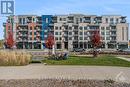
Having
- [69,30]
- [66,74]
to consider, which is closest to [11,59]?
[66,74]

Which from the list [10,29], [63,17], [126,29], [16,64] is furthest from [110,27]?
[16,64]

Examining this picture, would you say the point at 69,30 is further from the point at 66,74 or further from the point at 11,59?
the point at 66,74

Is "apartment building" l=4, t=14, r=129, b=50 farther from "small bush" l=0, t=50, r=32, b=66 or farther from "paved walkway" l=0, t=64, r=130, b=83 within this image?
"paved walkway" l=0, t=64, r=130, b=83

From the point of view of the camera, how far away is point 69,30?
125m

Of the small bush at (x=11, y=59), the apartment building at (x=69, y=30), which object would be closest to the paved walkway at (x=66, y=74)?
the small bush at (x=11, y=59)

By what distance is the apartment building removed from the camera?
4870 inches

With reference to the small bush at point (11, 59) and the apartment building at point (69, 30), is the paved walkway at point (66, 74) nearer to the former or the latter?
the small bush at point (11, 59)

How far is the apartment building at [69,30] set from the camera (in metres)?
124

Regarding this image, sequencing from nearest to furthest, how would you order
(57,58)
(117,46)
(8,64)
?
(8,64) < (57,58) < (117,46)

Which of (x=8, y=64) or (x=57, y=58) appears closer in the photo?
(x=8, y=64)

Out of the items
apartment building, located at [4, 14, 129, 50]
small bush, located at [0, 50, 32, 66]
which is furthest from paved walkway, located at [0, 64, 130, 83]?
apartment building, located at [4, 14, 129, 50]

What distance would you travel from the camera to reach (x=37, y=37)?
126 m

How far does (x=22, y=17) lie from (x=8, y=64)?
106770 mm

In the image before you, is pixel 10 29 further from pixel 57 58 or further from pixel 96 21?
pixel 57 58
